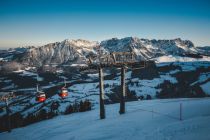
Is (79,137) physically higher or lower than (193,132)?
lower

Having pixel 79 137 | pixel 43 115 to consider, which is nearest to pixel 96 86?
pixel 43 115

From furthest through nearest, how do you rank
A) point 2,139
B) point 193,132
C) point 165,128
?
point 2,139 → point 165,128 → point 193,132

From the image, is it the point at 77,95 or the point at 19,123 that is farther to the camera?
the point at 77,95

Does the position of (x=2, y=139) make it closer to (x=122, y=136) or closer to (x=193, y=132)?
(x=122, y=136)

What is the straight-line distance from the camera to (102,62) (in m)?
34.2

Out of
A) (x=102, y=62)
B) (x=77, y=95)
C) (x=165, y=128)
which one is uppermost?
(x=102, y=62)

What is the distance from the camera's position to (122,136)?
808 inches

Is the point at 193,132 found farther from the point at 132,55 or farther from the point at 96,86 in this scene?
the point at 96,86

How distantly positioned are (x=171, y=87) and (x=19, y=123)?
369ft

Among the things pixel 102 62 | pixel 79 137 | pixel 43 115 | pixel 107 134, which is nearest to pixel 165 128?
pixel 107 134

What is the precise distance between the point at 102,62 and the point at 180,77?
17344 cm

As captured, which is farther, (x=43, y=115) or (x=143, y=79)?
(x=143, y=79)

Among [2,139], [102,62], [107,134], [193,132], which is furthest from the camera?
[2,139]

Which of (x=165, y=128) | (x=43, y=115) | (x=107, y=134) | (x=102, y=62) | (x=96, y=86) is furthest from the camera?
(x=96, y=86)
